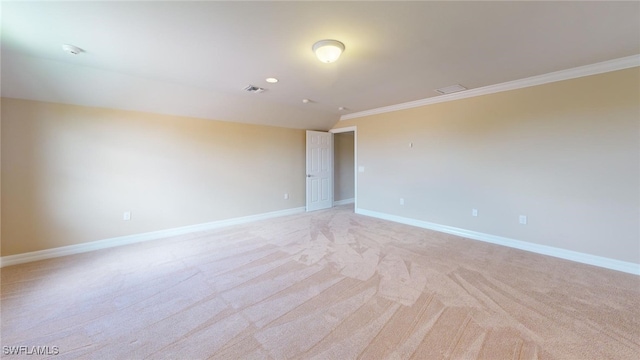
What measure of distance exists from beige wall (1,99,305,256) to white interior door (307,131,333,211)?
1297 mm

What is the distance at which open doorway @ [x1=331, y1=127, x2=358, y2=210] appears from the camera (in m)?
7.06

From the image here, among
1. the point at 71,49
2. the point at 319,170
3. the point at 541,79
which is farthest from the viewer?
the point at 319,170

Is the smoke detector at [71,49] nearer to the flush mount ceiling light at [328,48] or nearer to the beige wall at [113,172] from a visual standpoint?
the beige wall at [113,172]

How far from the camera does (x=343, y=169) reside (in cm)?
726

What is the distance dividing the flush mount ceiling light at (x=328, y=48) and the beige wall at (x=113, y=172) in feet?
10.2

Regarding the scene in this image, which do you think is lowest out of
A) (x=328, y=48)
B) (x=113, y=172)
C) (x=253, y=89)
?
(x=113, y=172)

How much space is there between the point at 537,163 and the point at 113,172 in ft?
20.6

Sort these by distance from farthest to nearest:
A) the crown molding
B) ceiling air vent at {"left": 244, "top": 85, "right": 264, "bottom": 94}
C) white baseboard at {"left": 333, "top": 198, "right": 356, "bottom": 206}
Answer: white baseboard at {"left": 333, "top": 198, "right": 356, "bottom": 206}
ceiling air vent at {"left": 244, "top": 85, "right": 264, "bottom": 94}
the crown molding

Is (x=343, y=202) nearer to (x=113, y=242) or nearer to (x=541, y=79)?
(x=541, y=79)

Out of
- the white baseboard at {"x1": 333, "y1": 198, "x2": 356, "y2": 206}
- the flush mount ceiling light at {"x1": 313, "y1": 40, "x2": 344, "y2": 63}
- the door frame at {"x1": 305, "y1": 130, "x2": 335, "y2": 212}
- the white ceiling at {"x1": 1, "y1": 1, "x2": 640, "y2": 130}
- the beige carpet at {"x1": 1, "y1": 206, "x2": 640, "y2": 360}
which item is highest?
the white ceiling at {"x1": 1, "y1": 1, "x2": 640, "y2": 130}

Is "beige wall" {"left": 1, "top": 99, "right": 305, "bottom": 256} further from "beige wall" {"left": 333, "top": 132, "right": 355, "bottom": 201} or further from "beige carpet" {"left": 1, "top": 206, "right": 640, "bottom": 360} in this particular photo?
"beige wall" {"left": 333, "top": 132, "right": 355, "bottom": 201}

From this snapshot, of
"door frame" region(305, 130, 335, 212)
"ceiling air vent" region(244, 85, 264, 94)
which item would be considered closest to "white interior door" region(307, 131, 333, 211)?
"door frame" region(305, 130, 335, 212)

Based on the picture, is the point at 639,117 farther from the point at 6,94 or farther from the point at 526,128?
the point at 6,94

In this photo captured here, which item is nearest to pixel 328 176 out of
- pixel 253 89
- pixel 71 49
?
pixel 253 89
